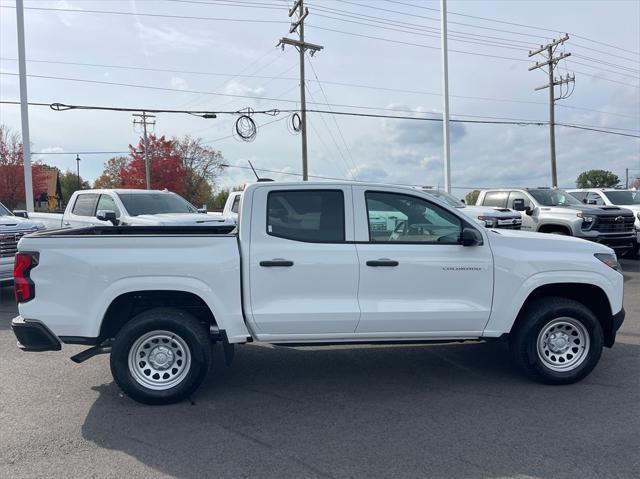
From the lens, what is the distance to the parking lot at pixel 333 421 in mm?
3766

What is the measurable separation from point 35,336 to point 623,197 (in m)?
16.8

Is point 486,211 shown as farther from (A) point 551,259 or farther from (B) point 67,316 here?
(B) point 67,316

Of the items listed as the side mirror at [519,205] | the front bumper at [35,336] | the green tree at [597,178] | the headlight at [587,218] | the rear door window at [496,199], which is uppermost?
the green tree at [597,178]

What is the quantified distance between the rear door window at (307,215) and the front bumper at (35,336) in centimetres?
204

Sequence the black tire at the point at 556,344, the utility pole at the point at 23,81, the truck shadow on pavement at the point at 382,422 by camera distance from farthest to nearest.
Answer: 1. the utility pole at the point at 23,81
2. the black tire at the point at 556,344
3. the truck shadow on pavement at the point at 382,422

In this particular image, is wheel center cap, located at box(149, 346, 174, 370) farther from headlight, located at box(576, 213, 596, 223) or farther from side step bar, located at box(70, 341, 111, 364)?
headlight, located at box(576, 213, 596, 223)

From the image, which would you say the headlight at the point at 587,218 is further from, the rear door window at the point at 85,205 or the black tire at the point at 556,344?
the rear door window at the point at 85,205

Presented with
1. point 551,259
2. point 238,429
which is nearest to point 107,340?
point 238,429

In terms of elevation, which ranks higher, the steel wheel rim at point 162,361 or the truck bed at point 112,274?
the truck bed at point 112,274

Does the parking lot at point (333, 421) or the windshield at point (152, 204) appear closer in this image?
the parking lot at point (333, 421)

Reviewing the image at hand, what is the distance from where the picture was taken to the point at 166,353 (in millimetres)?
4938

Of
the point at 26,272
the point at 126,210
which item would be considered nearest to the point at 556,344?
the point at 26,272

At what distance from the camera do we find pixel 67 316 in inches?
186

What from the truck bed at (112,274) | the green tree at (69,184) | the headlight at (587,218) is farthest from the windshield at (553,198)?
the green tree at (69,184)
